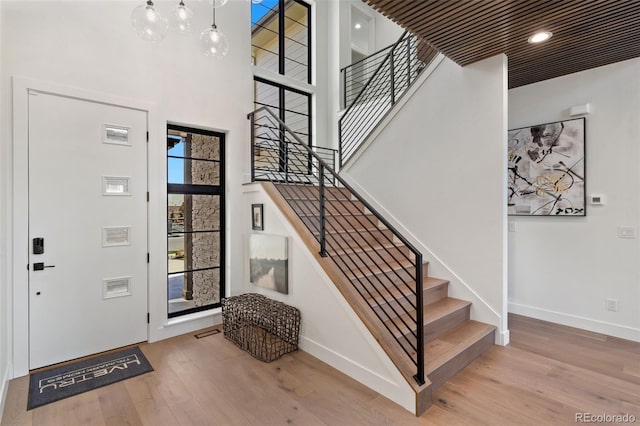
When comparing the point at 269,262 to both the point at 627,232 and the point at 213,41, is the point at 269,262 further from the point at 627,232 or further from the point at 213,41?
the point at 627,232

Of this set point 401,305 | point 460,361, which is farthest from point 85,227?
point 460,361

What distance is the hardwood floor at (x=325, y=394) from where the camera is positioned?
2113mm

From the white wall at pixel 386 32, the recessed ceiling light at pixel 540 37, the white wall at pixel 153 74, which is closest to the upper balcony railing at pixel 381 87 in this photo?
the recessed ceiling light at pixel 540 37

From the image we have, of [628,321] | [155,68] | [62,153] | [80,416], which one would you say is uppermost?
[155,68]

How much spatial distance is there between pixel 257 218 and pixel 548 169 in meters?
3.58

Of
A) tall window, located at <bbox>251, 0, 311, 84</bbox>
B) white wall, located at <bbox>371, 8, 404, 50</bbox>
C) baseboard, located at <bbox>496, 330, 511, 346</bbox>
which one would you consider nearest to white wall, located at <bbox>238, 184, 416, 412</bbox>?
baseboard, located at <bbox>496, 330, 511, 346</bbox>

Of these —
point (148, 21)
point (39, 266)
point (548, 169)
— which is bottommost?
point (39, 266)

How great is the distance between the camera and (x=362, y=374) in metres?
2.51

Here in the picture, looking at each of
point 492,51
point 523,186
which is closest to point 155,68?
point 492,51

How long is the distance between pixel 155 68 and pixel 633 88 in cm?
507

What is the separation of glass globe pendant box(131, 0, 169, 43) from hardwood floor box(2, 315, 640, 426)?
2612 mm

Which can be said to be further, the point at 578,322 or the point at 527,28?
the point at 578,322

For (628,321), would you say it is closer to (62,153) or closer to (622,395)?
(622,395)

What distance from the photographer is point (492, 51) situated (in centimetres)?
314
